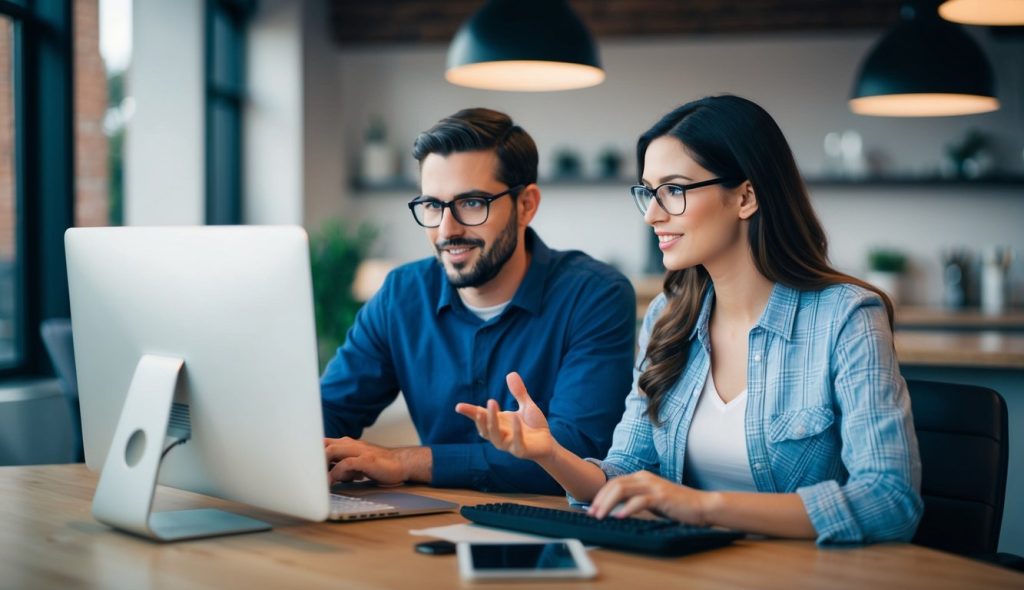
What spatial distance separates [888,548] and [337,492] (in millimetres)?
879

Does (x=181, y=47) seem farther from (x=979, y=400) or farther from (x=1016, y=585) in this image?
(x=1016, y=585)

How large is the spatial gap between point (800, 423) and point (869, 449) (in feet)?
0.54

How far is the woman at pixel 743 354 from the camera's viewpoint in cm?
150

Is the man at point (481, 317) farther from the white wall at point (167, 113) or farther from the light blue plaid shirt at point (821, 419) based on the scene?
the white wall at point (167, 113)

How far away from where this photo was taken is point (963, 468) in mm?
1702

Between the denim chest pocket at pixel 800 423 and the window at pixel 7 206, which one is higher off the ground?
the window at pixel 7 206

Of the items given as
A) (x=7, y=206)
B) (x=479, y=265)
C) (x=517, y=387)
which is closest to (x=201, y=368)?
(x=517, y=387)

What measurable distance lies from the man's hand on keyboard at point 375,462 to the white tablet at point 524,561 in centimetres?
50

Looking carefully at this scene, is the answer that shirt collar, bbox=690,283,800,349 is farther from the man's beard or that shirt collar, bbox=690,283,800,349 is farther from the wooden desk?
the man's beard

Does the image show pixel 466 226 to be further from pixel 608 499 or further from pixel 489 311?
pixel 608 499

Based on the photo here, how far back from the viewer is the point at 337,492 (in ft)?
5.64

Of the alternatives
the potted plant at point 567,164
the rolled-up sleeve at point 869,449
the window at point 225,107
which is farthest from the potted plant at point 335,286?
the rolled-up sleeve at point 869,449

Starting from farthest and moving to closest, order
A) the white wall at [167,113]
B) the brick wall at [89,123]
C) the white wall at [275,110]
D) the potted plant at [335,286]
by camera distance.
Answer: the white wall at [275,110]
the potted plant at [335,286]
the white wall at [167,113]
the brick wall at [89,123]

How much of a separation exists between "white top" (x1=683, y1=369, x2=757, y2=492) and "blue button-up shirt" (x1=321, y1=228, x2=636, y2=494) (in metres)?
0.25
